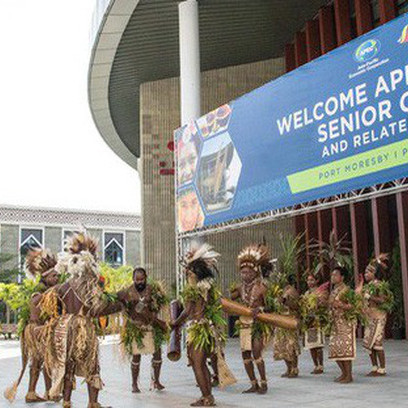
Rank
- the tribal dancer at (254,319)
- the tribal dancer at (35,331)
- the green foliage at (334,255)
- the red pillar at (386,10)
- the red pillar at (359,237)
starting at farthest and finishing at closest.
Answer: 1. the red pillar at (359,237)
2. the green foliage at (334,255)
3. the red pillar at (386,10)
4. the tribal dancer at (254,319)
5. the tribal dancer at (35,331)

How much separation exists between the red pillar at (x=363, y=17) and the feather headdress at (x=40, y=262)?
445 inches

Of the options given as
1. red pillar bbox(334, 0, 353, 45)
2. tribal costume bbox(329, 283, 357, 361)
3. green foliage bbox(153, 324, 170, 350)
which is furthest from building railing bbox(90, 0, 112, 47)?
tribal costume bbox(329, 283, 357, 361)

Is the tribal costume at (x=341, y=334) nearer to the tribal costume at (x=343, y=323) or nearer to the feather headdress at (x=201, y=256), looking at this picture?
the tribal costume at (x=343, y=323)

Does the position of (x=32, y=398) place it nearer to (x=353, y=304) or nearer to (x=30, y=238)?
(x=353, y=304)

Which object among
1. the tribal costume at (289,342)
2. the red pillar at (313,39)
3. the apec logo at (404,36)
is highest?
the red pillar at (313,39)

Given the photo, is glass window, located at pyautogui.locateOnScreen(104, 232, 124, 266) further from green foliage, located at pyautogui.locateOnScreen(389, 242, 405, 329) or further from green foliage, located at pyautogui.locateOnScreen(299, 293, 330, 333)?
green foliage, located at pyautogui.locateOnScreen(299, 293, 330, 333)

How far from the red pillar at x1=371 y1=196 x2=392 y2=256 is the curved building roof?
5.87 m

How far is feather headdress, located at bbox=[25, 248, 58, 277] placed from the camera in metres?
7.15

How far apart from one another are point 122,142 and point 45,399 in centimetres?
2104

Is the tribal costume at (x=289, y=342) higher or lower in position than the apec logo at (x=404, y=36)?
lower

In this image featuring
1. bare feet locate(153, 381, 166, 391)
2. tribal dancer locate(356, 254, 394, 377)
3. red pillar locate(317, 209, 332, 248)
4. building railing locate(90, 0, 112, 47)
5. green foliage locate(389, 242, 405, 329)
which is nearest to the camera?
bare feet locate(153, 381, 166, 391)

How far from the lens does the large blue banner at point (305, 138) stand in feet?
30.8

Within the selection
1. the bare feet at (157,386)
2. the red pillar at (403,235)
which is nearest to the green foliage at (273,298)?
the bare feet at (157,386)

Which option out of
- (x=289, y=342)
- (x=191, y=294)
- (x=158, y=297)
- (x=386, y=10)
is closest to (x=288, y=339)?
(x=289, y=342)
